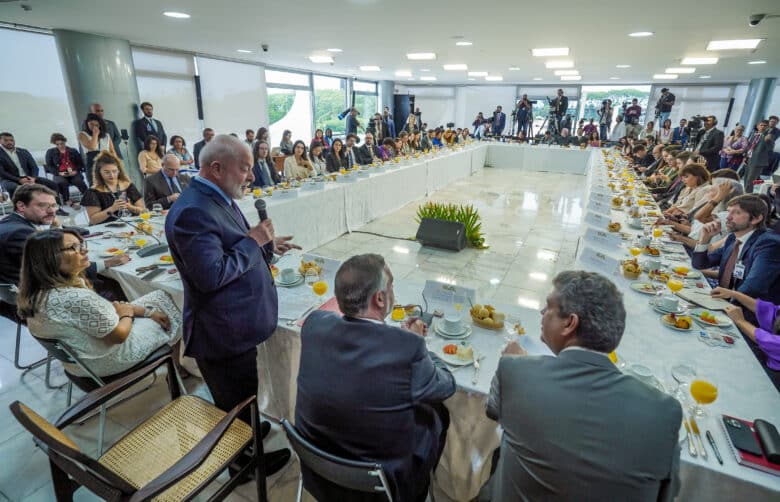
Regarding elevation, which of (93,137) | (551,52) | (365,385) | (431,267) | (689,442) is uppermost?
(551,52)

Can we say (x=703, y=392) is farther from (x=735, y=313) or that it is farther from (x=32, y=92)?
(x=32, y=92)

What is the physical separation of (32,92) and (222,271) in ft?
25.5

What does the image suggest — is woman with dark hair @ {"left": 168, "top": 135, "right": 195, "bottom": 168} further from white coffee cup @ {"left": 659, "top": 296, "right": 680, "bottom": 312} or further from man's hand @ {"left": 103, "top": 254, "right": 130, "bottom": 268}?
white coffee cup @ {"left": 659, "top": 296, "right": 680, "bottom": 312}

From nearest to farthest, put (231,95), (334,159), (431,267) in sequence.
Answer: (431,267) < (334,159) < (231,95)

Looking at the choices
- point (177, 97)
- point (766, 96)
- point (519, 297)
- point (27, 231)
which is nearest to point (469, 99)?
point (766, 96)

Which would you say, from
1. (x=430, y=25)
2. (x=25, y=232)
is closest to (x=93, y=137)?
(x=25, y=232)

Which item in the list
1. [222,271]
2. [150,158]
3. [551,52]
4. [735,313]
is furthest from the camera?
[551,52]

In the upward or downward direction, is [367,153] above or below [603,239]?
above

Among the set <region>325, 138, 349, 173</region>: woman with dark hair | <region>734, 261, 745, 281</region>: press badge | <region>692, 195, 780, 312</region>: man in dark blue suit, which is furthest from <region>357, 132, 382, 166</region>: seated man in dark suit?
<region>734, 261, 745, 281</region>: press badge

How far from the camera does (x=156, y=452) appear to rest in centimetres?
143

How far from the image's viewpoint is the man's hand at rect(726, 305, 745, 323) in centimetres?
176

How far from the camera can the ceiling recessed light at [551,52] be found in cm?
656

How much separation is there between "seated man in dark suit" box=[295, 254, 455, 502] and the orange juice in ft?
2.65

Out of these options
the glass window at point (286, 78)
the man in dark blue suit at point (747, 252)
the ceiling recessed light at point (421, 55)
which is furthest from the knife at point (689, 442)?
the glass window at point (286, 78)
